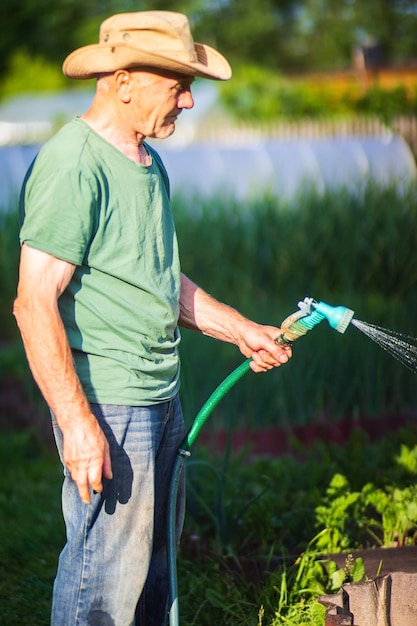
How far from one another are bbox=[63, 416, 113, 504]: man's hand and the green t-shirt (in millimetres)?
138

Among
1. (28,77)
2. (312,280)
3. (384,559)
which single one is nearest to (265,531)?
(384,559)

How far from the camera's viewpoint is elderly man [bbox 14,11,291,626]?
2.13 meters

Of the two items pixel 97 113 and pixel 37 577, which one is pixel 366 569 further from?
pixel 97 113

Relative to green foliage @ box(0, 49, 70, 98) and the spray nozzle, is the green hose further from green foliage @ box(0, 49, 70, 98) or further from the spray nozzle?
green foliage @ box(0, 49, 70, 98)

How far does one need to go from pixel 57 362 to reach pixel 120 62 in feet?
2.29

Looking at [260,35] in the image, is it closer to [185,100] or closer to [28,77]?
[28,77]

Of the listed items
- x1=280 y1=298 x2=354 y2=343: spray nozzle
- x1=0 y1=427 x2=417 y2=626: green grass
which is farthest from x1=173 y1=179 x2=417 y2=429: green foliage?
x1=280 y1=298 x2=354 y2=343: spray nozzle

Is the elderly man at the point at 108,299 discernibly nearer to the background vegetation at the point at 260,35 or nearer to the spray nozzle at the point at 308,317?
the spray nozzle at the point at 308,317

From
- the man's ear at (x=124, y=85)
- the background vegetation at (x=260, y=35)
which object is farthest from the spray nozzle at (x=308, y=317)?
the background vegetation at (x=260, y=35)

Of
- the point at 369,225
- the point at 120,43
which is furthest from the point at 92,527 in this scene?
the point at 369,225

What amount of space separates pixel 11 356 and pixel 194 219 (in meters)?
1.76

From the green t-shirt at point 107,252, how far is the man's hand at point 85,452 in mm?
138

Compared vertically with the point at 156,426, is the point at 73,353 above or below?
above

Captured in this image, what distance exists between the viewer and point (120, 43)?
2260 millimetres
